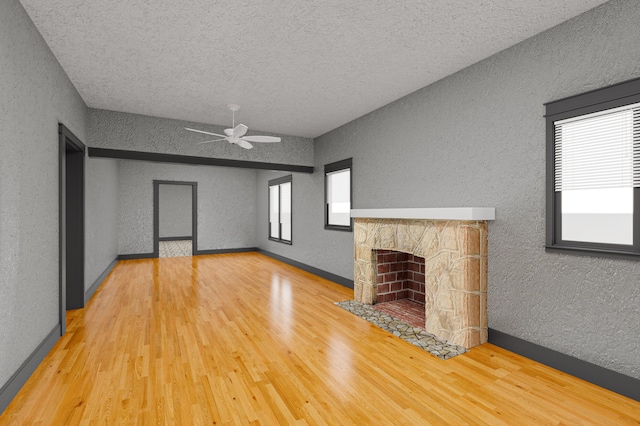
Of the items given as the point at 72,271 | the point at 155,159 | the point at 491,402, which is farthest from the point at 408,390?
the point at 155,159

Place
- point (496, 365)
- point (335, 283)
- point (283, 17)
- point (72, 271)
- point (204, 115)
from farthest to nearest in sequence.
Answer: point (335, 283)
point (204, 115)
point (72, 271)
point (496, 365)
point (283, 17)

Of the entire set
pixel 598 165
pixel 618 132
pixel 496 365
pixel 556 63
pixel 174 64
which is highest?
pixel 174 64

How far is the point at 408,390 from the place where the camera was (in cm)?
226

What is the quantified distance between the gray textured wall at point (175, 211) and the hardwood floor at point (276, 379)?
32.5 feet

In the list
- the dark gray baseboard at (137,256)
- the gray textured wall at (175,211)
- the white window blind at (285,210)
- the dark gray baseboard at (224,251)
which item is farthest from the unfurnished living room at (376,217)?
the gray textured wall at (175,211)

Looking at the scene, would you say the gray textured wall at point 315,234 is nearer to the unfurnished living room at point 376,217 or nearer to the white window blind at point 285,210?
the white window blind at point 285,210

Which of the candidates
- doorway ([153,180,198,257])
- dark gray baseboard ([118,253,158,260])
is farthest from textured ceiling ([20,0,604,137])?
doorway ([153,180,198,257])

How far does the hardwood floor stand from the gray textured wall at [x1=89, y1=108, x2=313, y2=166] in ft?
8.05

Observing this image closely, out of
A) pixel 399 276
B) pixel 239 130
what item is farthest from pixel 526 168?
pixel 239 130

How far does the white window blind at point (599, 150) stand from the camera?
2.22 metres

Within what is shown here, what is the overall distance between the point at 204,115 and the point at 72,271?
2.79 m

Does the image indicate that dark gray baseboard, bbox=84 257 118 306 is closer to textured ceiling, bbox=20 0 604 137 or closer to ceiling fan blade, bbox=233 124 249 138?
textured ceiling, bbox=20 0 604 137

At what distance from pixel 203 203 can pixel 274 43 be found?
23.1 feet

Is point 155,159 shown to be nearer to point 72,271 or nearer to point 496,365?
point 72,271
